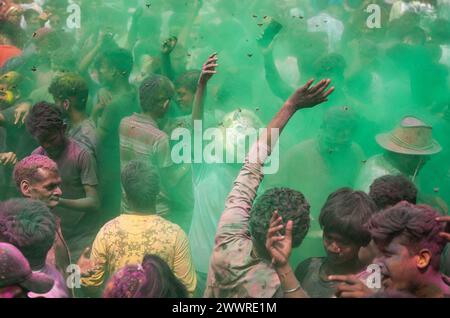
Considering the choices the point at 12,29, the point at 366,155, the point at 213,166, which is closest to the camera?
the point at 213,166

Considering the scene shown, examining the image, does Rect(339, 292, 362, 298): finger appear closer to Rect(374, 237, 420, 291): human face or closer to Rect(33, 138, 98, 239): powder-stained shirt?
Rect(374, 237, 420, 291): human face

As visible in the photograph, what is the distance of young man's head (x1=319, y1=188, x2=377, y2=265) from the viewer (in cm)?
319

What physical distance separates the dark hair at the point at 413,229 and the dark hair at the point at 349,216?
0.26m

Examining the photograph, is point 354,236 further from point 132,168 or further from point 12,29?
point 12,29

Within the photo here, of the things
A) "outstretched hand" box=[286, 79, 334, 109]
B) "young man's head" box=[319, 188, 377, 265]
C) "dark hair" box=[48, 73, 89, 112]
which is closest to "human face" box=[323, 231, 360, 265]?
"young man's head" box=[319, 188, 377, 265]

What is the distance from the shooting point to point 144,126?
444cm

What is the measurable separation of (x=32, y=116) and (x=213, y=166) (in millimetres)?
1150

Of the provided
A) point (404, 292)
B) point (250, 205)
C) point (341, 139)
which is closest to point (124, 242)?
point (250, 205)

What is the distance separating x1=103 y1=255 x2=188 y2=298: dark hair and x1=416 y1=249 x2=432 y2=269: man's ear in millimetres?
1020

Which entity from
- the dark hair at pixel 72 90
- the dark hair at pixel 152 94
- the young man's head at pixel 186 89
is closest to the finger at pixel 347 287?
the dark hair at pixel 152 94

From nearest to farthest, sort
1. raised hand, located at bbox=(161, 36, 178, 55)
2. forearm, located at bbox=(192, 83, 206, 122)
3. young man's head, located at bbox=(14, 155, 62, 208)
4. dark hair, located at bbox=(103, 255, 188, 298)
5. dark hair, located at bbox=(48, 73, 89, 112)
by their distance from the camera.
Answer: dark hair, located at bbox=(103, 255, 188, 298) → young man's head, located at bbox=(14, 155, 62, 208) → forearm, located at bbox=(192, 83, 206, 122) → dark hair, located at bbox=(48, 73, 89, 112) → raised hand, located at bbox=(161, 36, 178, 55)

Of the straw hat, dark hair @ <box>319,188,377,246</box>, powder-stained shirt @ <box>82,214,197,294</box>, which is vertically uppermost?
the straw hat

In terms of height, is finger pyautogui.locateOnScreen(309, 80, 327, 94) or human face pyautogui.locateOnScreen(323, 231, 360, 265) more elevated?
finger pyautogui.locateOnScreen(309, 80, 327, 94)

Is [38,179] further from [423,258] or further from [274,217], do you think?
[423,258]
